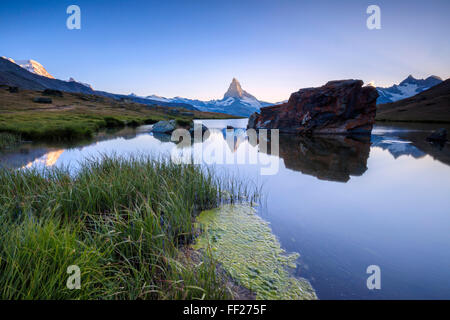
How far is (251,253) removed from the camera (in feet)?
11.7

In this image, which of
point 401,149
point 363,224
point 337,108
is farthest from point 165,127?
point 363,224

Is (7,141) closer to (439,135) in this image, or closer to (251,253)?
(251,253)

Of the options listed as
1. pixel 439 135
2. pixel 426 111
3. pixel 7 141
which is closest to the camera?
pixel 7 141

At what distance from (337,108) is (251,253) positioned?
83.6ft

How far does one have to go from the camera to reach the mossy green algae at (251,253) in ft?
9.02

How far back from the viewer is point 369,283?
2.81 metres

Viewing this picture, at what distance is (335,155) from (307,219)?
375 inches

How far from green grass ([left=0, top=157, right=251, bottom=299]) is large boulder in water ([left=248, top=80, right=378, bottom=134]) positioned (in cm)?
2397

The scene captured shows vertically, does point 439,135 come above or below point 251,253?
above

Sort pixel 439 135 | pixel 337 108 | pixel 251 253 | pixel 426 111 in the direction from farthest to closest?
pixel 426 111 < pixel 337 108 < pixel 439 135 < pixel 251 253

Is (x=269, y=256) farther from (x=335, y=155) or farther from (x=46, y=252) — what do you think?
(x=335, y=155)

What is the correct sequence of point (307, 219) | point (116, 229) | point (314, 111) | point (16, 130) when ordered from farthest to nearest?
1. point (314, 111)
2. point (16, 130)
3. point (307, 219)
4. point (116, 229)
